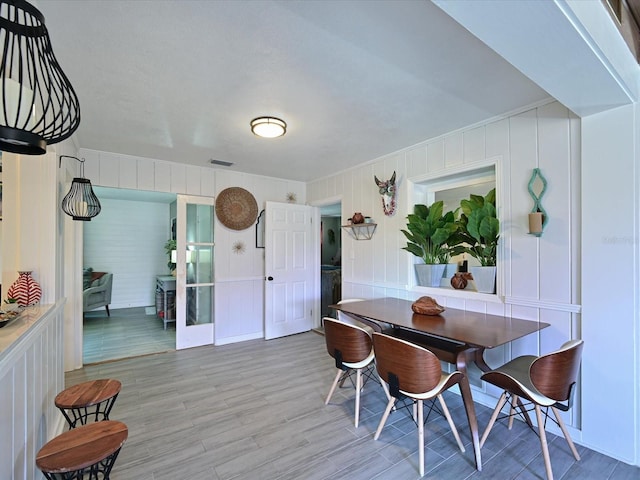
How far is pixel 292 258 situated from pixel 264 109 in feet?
8.88

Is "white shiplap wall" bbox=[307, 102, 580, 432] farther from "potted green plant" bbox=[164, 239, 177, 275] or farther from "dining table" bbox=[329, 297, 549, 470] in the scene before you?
"potted green plant" bbox=[164, 239, 177, 275]

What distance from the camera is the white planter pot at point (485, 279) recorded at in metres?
2.72

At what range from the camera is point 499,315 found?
2.65m

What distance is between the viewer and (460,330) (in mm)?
2186

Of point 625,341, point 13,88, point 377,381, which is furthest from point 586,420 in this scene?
point 13,88

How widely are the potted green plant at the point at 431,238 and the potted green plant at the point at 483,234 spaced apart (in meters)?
0.14

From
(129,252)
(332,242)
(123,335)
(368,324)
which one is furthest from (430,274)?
(129,252)

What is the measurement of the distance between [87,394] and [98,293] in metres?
4.85

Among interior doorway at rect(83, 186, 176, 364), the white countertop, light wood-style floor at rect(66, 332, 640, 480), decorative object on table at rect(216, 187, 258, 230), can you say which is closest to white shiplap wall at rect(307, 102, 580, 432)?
light wood-style floor at rect(66, 332, 640, 480)

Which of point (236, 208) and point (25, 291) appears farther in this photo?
point (236, 208)

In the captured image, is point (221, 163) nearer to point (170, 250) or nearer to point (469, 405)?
point (170, 250)

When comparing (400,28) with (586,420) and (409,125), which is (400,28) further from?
(586,420)

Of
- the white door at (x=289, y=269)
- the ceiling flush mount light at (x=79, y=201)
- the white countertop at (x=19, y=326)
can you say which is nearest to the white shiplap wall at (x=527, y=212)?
the white door at (x=289, y=269)

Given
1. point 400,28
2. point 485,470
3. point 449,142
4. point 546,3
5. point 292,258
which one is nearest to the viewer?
point 546,3
